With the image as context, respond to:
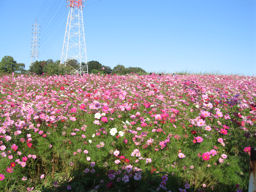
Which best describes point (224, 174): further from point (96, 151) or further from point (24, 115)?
point (24, 115)

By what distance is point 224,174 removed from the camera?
2432 mm

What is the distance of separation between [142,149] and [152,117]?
96 cm

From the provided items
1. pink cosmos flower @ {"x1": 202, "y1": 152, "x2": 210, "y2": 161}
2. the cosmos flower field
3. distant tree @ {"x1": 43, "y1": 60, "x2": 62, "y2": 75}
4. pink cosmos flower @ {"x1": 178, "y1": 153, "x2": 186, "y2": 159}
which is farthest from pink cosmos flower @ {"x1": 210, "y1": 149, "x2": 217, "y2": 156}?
distant tree @ {"x1": 43, "y1": 60, "x2": 62, "y2": 75}

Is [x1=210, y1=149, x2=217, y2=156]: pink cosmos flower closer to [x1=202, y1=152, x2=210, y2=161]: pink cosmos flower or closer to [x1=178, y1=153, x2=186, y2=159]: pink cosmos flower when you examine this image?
[x1=202, y1=152, x2=210, y2=161]: pink cosmos flower

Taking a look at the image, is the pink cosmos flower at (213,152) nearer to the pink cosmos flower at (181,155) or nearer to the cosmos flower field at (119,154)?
the cosmos flower field at (119,154)

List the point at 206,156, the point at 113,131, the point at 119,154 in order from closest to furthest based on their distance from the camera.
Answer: the point at 206,156, the point at 119,154, the point at 113,131

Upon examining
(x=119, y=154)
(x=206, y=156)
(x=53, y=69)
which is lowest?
(x=119, y=154)

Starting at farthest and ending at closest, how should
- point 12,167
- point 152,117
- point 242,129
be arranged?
point 152,117 → point 242,129 → point 12,167

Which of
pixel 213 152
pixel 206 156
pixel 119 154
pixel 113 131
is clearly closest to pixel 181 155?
pixel 206 156

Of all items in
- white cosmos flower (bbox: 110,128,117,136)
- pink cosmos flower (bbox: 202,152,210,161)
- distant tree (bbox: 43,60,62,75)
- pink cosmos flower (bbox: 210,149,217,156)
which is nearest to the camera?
pink cosmos flower (bbox: 202,152,210,161)

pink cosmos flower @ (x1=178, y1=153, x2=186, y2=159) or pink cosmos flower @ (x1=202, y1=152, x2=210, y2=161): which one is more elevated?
pink cosmos flower @ (x1=202, y1=152, x2=210, y2=161)

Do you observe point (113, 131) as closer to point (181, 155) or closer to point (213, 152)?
point (181, 155)

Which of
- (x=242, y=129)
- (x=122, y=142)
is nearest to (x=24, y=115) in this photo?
(x=122, y=142)

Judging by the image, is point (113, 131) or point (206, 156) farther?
point (113, 131)
